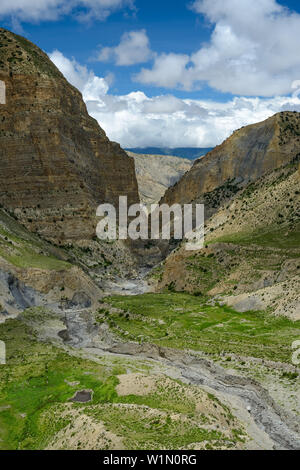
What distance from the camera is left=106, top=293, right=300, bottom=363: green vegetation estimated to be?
45791 millimetres

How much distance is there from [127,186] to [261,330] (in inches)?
3315

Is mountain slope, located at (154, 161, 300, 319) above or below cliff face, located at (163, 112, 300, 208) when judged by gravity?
below

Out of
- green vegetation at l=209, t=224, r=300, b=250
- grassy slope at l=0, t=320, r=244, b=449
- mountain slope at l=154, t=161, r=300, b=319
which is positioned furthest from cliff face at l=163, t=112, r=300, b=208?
grassy slope at l=0, t=320, r=244, b=449

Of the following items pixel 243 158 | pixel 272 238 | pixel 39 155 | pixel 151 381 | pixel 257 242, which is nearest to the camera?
pixel 151 381

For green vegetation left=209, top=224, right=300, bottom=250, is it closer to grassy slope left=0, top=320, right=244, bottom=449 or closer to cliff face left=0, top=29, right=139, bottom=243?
cliff face left=0, top=29, right=139, bottom=243

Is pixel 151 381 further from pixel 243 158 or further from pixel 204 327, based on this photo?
pixel 243 158

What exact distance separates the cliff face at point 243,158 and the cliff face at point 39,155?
3605 cm

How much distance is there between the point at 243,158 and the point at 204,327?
7776 cm

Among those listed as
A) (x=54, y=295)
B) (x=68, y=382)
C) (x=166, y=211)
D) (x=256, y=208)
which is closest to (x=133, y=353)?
(x=68, y=382)

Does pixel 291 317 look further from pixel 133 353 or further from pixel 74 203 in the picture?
pixel 74 203

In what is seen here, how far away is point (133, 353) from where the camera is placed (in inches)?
1882

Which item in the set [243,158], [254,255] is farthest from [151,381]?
[243,158]

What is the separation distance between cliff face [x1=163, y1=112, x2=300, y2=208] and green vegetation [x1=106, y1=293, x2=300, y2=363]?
5542cm

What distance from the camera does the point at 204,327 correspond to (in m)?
55.6
